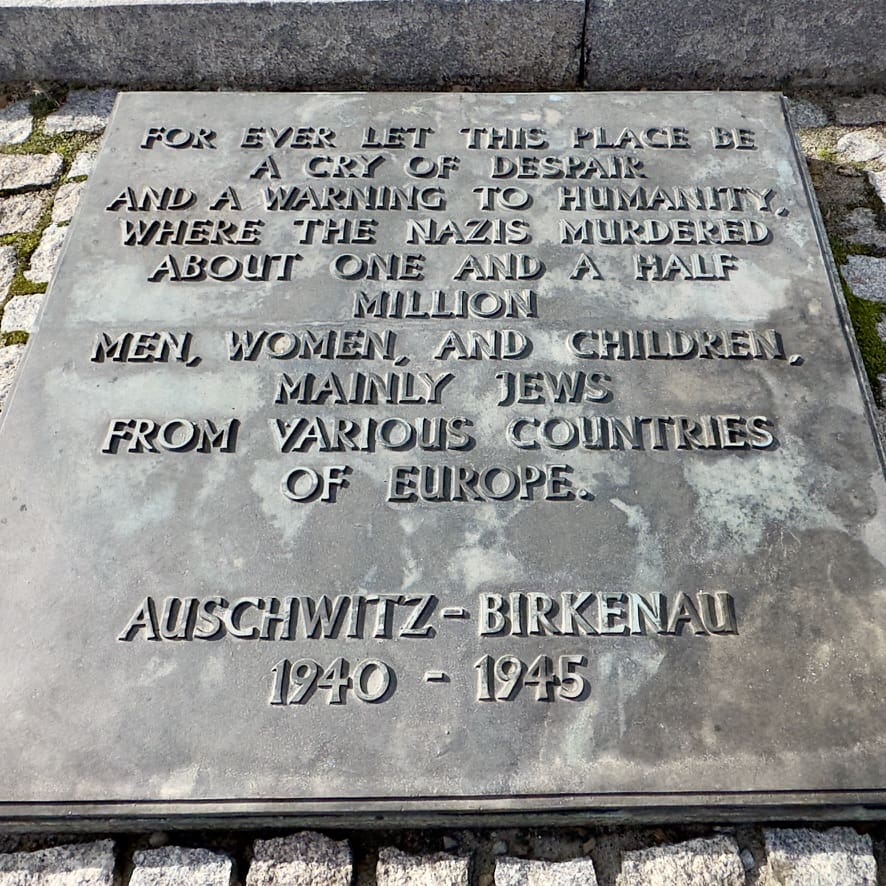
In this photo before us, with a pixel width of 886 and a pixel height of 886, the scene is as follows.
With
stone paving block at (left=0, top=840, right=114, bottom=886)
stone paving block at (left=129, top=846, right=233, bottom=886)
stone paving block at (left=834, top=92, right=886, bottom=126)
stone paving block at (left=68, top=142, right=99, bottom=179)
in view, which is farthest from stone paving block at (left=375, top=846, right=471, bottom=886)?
stone paving block at (left=834, top=92, right=886, bottom=126)

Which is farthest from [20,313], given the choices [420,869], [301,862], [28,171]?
[420,869]

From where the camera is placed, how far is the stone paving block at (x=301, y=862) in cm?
222

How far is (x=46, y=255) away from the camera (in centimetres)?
374

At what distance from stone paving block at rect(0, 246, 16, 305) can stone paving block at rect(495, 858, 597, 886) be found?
3.00 m

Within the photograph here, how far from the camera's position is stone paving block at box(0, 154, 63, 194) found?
13.3 feet

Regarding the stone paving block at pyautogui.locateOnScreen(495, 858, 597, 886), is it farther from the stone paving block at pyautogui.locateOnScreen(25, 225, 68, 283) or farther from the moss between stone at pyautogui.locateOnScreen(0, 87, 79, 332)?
the stone paving block at pyautogui.locateOnScreen(25, 225, 68, 283)

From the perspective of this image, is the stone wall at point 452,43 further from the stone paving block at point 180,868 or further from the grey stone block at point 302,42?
the stone paving block at point 180,868

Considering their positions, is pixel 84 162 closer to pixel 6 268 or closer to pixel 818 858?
pixel 6 268

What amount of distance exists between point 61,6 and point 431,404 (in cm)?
311

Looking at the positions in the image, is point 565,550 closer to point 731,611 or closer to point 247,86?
point 731,611

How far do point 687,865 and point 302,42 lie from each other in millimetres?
3950

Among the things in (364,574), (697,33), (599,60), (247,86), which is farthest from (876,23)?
(364,574)

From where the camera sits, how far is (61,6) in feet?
13.8

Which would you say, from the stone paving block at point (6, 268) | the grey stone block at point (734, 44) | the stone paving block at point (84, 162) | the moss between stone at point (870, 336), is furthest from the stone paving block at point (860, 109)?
the stone paving block at point (6, 268)
